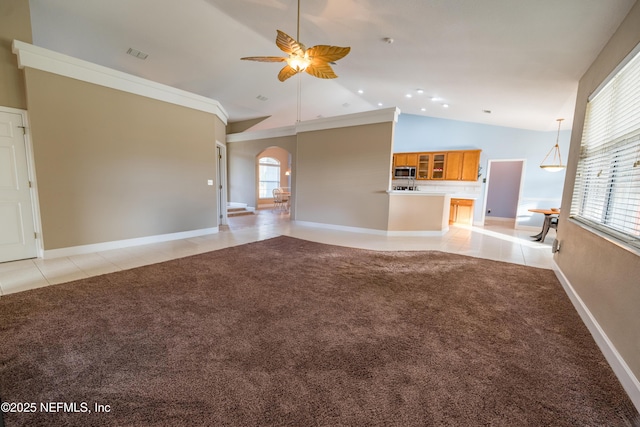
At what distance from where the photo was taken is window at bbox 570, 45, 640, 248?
200cm

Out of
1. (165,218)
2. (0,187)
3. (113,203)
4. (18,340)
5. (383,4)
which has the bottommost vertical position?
(18,340)

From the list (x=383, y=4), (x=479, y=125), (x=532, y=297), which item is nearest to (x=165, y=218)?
(x=383, y=4)

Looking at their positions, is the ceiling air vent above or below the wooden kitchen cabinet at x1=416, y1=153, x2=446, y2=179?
above

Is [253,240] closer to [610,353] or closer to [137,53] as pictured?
[137,53]

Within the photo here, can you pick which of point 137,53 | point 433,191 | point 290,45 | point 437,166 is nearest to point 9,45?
point 137,53

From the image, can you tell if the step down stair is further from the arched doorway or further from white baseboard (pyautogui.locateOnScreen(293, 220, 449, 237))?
white baseboard (pyautogui.locateOnScreen(293, 220, 449, 237))

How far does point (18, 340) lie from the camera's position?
184 cm

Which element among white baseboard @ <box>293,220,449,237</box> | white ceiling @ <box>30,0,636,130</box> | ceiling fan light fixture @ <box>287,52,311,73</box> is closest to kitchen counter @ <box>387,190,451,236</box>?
white baseboard @ <box>293,220,449,237</box>

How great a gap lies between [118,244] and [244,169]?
5358 millimetres

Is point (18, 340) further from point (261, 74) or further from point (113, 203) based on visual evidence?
A: point (261, 74)

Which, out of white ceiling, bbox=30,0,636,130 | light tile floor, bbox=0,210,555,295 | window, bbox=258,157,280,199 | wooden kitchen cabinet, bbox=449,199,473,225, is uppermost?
white ceiling, bbox=30,0,636,130

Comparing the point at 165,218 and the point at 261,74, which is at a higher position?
the point at 261,74

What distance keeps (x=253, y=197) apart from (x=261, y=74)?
418 centimetres

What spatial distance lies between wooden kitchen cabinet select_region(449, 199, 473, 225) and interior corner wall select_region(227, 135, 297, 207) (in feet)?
20.5
